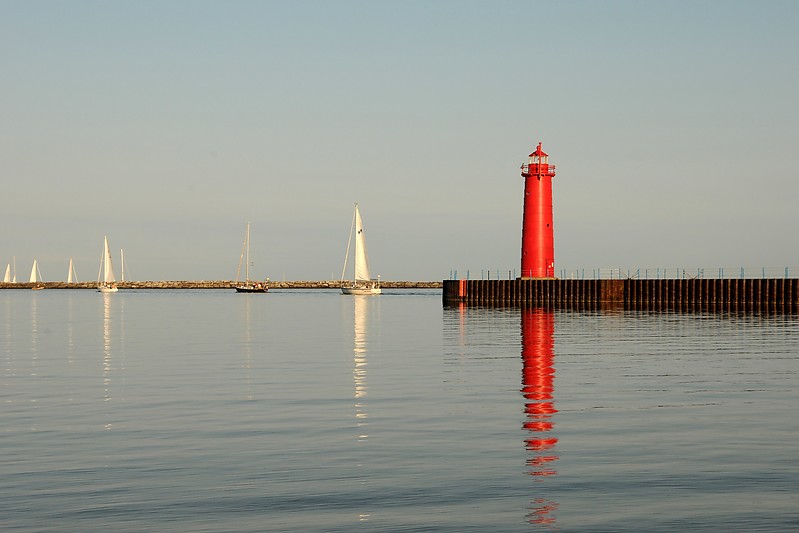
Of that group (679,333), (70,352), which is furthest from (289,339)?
(679,333)

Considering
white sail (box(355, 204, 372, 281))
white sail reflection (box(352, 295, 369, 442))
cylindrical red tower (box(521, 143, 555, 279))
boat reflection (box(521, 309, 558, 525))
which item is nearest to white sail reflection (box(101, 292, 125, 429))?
white sail reflection (box(352, 295, 369, 442))

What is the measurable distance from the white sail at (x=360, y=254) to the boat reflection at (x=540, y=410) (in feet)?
312

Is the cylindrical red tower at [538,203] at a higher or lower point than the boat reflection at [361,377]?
higher

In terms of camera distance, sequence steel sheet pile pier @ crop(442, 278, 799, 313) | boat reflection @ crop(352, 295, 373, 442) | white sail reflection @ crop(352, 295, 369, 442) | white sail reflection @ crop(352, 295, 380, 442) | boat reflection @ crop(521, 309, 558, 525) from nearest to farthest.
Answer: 1. boat reflection @ crop(521, 309, 558, 525)
2. white sail reflection @ crop(352, 295, 369, 442)
3. boat reflection @ crop(352, 295, 373, 442)
4. white sail reflection @ crop(352, 295, 380, 442)
5. steel sheet pile pier @ crop(442, 278, 799, 313)

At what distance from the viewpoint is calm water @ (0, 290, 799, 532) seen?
11.0 metres

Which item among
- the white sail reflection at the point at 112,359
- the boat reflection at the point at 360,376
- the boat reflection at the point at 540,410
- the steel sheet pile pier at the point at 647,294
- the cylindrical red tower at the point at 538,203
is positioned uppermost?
the cylindrical red tower at the point at 538,203

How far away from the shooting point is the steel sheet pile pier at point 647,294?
3039 inches

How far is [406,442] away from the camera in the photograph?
15.7 metres

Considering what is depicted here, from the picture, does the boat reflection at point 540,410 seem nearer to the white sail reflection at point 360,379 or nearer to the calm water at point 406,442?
the calm water at point 406,442

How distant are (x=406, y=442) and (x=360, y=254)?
402ft

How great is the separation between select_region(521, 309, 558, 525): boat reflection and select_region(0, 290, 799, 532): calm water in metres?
0.06

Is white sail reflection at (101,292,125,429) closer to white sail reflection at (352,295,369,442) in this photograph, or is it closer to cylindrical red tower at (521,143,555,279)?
white sail reflection at (352,295,369,442)

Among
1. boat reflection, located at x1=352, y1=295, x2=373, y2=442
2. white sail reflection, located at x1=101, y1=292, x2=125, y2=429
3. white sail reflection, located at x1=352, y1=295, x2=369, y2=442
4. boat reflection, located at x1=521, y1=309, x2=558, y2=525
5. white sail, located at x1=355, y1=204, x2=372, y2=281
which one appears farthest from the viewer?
white sail, located at x1=355, y1=204, x2=372, y2=281

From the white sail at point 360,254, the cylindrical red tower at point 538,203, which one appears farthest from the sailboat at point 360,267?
the cylindrical red tower at point 538,203
